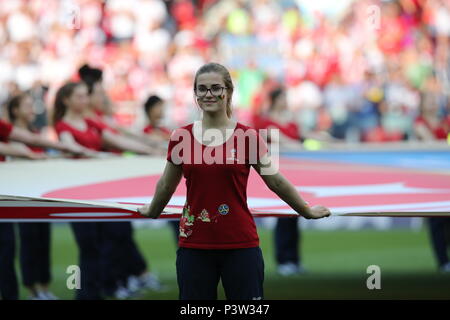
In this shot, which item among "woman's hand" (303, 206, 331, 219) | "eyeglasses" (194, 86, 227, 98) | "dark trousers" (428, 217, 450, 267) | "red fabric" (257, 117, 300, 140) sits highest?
"red fabric" (257, 117, 300, 140)

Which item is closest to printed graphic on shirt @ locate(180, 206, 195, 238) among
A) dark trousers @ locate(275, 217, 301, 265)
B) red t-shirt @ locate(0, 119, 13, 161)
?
red t-shirt @ locate(0, 119, 13, 161)

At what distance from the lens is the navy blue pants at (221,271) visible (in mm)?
4145

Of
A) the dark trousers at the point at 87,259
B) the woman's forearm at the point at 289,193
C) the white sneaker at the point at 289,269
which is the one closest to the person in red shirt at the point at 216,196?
the woman's forearm at the point at 289,193

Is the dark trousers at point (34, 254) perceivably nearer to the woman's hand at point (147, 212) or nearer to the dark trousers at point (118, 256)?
the dark trousers at point (118, 256)

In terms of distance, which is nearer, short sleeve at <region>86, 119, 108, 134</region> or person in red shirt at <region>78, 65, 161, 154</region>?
short sleeve at <region>86, 119, 108, 134</region>

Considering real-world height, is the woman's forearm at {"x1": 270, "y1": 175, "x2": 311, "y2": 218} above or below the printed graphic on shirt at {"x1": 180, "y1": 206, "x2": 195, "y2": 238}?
above

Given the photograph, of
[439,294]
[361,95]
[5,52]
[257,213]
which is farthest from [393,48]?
[257,213]

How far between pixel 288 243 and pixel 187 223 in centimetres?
564

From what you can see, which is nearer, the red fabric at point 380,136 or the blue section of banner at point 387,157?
the blue section of banner at point 387,157

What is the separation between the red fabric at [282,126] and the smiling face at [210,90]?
18.9ft

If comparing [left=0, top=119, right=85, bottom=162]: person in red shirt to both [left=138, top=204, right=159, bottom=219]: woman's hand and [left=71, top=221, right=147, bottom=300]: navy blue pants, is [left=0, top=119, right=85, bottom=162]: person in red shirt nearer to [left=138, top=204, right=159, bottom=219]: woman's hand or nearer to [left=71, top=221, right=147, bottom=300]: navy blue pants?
[left=71, top=221, right=147, bottom=300]: navy blue pants

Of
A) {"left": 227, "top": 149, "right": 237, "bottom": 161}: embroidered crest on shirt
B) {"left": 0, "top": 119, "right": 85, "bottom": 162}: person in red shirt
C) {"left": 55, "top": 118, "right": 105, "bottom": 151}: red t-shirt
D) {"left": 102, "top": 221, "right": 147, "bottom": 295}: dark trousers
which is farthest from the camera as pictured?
{"left": 102, "top": 221, "right": 147, "bottom": 295}: dark trousers

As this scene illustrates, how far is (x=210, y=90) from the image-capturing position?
4.11 meters

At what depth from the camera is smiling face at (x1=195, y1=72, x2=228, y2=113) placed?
162 inches
